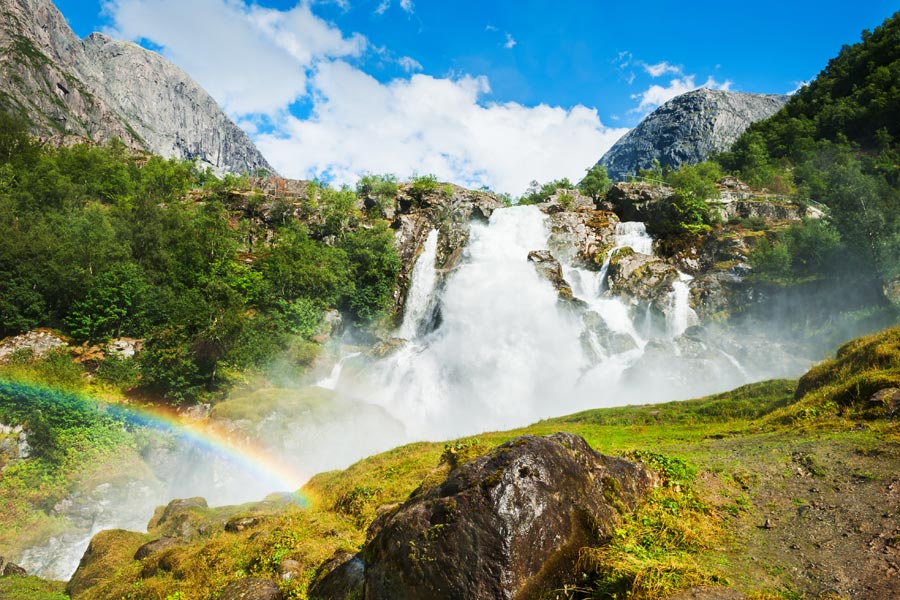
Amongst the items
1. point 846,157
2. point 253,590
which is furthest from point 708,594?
point 846,157

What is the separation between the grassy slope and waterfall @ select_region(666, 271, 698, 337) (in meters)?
24.3

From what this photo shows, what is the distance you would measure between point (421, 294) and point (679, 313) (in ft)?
98.4

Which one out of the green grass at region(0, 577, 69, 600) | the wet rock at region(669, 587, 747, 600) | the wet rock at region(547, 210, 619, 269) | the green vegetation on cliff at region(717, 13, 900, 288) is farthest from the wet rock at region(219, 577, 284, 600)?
the wet rock at region(547, 210, 619, 269)

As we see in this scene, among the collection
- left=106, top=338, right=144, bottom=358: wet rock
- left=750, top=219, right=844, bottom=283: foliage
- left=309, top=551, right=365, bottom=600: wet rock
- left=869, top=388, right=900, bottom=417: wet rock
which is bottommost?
left=106, top=338, right=144, bottom=358: wet rock

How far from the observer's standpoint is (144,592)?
392 inches

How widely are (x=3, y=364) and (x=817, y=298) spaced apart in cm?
6683

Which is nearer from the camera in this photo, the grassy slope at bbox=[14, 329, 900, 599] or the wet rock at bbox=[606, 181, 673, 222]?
the grassy slope at bbox=[14, 329, 900, 599]

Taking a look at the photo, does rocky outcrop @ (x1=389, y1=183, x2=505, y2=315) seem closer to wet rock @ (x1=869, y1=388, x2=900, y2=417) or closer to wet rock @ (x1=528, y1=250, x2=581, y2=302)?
wet rock @ (x1=528, y1=250, x2=581, y2=302)

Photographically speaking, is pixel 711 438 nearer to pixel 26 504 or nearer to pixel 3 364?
pixel 26 504

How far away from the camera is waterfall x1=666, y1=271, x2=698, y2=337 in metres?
41.2

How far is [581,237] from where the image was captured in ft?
183

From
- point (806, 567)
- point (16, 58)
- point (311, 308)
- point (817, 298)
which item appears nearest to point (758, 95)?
point (817, 298)

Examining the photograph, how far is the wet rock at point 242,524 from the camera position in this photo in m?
13.1

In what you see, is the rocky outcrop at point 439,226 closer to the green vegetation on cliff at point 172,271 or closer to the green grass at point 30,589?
the green vegetation on cliff at point 172,271
